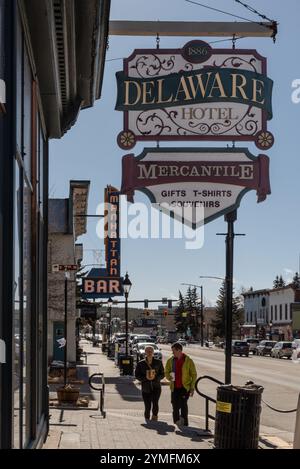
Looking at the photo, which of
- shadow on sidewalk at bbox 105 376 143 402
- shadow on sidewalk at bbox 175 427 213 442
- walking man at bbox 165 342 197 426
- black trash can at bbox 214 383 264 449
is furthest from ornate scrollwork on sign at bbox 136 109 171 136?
shadow on sidewalk at bbox 105 376 143 402

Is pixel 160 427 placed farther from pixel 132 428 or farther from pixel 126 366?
pixel 126 366

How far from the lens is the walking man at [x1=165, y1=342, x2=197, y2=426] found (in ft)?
43.7

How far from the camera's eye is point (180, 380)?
13359mm

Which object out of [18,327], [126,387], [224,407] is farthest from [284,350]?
[18,327]

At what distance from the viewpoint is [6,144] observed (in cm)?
577

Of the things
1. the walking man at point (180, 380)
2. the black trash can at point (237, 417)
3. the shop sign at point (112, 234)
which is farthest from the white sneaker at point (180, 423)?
the shop sign at point (112, 234)

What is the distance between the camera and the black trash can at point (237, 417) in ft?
31.7

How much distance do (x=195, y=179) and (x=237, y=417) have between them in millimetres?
3111

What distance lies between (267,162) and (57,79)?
296cm

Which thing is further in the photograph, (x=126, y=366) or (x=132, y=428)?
(x=126, y=366)

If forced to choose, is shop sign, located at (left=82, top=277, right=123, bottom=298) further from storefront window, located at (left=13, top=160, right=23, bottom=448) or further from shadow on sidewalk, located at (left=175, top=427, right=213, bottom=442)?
storefront window, located at (left=13, top=160, right=23, bottom=448)

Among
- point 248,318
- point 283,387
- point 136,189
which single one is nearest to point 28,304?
point 136,189

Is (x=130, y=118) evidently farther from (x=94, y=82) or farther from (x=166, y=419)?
(x=166, y=419)

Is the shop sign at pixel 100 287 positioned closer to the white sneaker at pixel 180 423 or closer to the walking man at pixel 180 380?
the walking man at pixel 180 380
